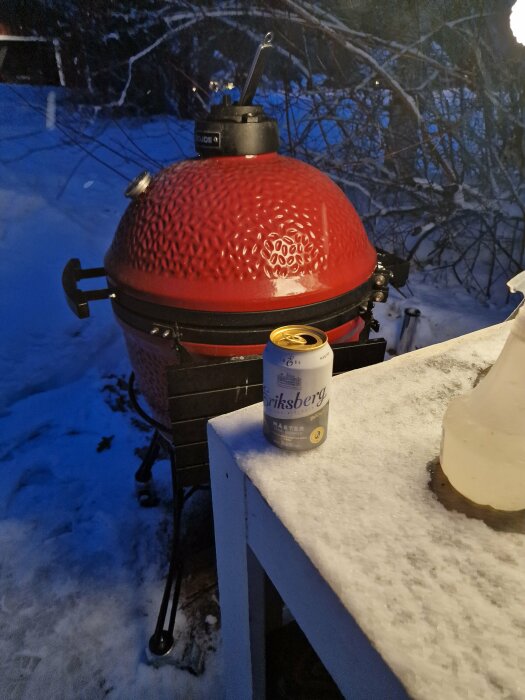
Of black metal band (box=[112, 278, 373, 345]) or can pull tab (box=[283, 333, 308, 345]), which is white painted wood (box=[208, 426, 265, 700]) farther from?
black metal band (box=[112, 278, 373, 345])

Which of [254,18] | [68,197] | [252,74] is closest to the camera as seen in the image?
[252,74]

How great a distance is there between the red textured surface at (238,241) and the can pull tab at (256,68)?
23cm

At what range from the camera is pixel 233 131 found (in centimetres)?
140

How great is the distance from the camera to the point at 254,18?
13.4 ft

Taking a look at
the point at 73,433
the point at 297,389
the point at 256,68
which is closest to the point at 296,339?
the point at 297,389

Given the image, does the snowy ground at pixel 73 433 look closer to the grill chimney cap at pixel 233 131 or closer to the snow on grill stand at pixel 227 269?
the snow on grill stand at pixel 227 269

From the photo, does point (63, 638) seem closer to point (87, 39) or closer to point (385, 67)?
point (87, 39)

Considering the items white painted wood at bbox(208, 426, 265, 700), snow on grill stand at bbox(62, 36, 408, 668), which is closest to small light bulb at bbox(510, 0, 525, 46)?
snow on grill stand at bbox(62, 36, 408, 668)

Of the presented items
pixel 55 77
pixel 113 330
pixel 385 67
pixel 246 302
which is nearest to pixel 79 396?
pixel 113 330

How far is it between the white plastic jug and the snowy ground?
1453 millimetres

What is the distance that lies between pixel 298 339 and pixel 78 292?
37.6 inches

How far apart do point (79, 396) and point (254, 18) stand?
3640mm

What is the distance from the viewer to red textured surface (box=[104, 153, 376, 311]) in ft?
4.10

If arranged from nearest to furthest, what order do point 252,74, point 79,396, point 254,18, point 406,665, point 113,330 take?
point 406,665 → point 252,74 → point 79,396 → point 113,330 → point 254,18
